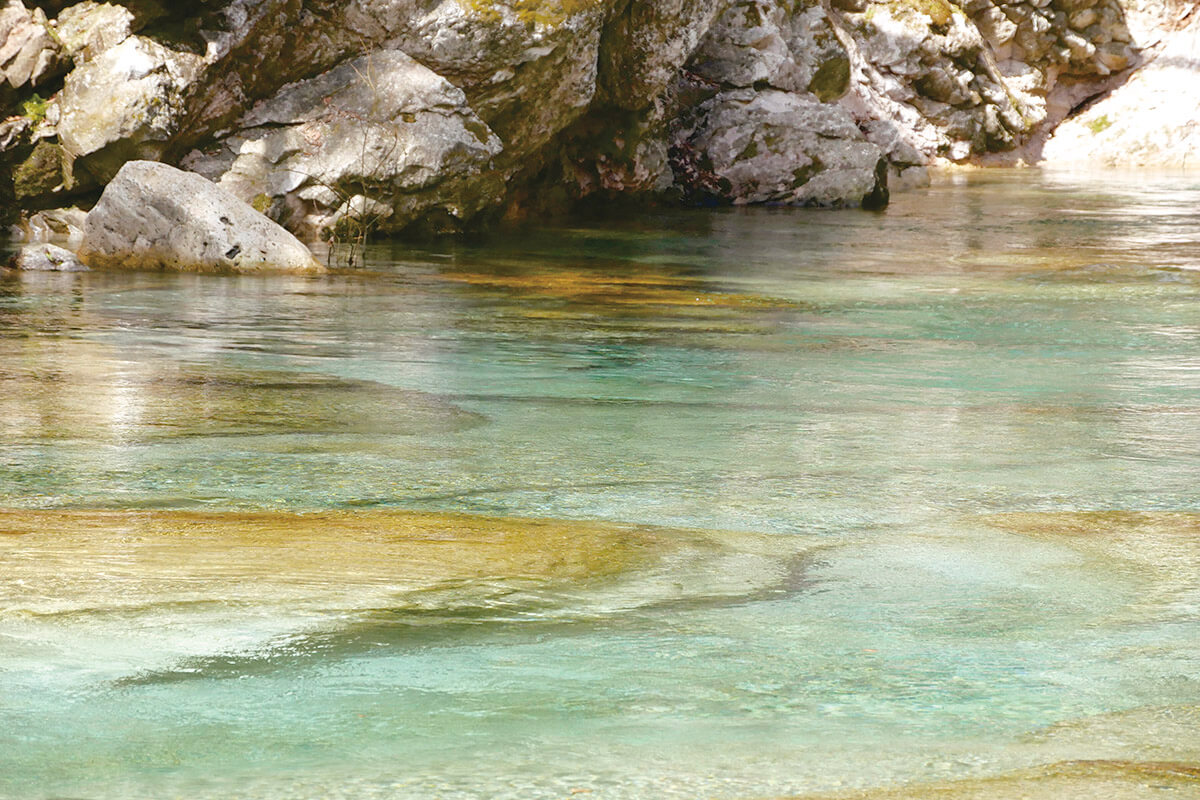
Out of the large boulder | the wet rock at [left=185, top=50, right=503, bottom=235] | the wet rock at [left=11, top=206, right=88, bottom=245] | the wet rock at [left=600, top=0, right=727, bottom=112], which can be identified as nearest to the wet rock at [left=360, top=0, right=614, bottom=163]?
the wet rock at [left=185, top=50, right=503, bottom=235]

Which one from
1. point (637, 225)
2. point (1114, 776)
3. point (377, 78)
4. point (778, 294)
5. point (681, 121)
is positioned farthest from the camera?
point (681, 121)

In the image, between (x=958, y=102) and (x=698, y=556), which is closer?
(x=698, y=556)

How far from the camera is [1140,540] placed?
3.16 meters

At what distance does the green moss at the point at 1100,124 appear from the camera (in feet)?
89.8

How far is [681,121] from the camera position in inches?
685

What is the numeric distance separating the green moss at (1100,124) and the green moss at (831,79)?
28.6 ft

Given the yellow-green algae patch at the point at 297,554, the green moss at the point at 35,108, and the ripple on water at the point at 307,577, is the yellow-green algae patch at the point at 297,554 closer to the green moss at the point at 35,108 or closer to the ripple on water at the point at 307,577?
the ripple on water at the point at 307,577

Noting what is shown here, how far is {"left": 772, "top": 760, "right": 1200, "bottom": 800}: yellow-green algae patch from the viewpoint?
Result: 182 cm

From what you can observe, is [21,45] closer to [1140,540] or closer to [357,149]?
[357,149]

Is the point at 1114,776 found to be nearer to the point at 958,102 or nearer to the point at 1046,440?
the point at 1046,440

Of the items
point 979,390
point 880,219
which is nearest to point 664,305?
point 979,390

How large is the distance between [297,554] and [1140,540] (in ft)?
5.50

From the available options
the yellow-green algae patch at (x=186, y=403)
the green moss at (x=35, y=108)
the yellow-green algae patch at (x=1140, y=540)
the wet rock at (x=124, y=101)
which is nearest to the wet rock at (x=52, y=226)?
the wet rock at (x=124, y=101)

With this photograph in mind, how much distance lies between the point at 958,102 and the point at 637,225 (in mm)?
12561
